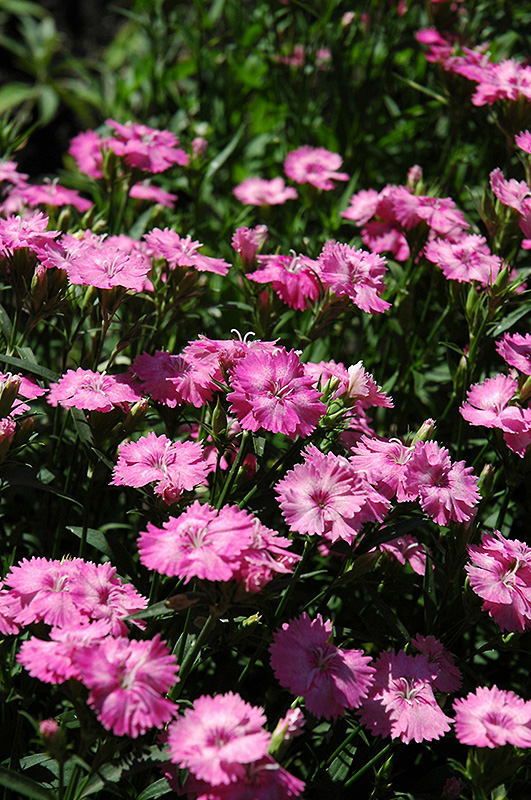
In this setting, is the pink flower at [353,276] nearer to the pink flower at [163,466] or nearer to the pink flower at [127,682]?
the pink flower at [163,466]

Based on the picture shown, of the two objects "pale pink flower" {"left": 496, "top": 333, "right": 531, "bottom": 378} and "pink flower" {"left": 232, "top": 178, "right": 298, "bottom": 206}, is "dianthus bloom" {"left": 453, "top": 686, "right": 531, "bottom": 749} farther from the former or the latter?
"pink flower" {"left": 232, "top": 178, "right": 298, "bottom": 206}

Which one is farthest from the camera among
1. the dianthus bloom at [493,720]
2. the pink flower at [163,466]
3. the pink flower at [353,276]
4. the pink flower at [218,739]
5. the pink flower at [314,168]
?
the pink flower at [314,168]

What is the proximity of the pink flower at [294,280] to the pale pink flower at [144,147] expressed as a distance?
0.55m

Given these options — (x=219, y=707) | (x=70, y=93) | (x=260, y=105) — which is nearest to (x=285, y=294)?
(x=219, y=707)

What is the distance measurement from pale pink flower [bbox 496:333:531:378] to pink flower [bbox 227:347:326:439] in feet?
1.54

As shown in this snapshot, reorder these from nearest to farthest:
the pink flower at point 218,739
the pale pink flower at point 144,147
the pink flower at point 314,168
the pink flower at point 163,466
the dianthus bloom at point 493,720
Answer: the pink flower at point 218,739
the dianthus bloom at point 493,720
the pink flower at point 163,466
the pale pink flower at point 144,147
the pink flower at point 314,168

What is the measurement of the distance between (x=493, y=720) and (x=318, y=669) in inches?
10.6

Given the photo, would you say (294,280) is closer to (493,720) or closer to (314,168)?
(314,168)

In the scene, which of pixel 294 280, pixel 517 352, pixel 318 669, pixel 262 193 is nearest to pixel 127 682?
pixel 318 669

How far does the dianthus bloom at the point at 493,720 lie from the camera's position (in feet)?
3.58

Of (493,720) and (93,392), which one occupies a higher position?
(93,392)

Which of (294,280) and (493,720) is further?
(294,280)

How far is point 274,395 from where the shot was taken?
48.1 inches

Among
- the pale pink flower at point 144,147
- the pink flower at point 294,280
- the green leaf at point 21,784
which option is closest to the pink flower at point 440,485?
the pink flower at point 294,280
